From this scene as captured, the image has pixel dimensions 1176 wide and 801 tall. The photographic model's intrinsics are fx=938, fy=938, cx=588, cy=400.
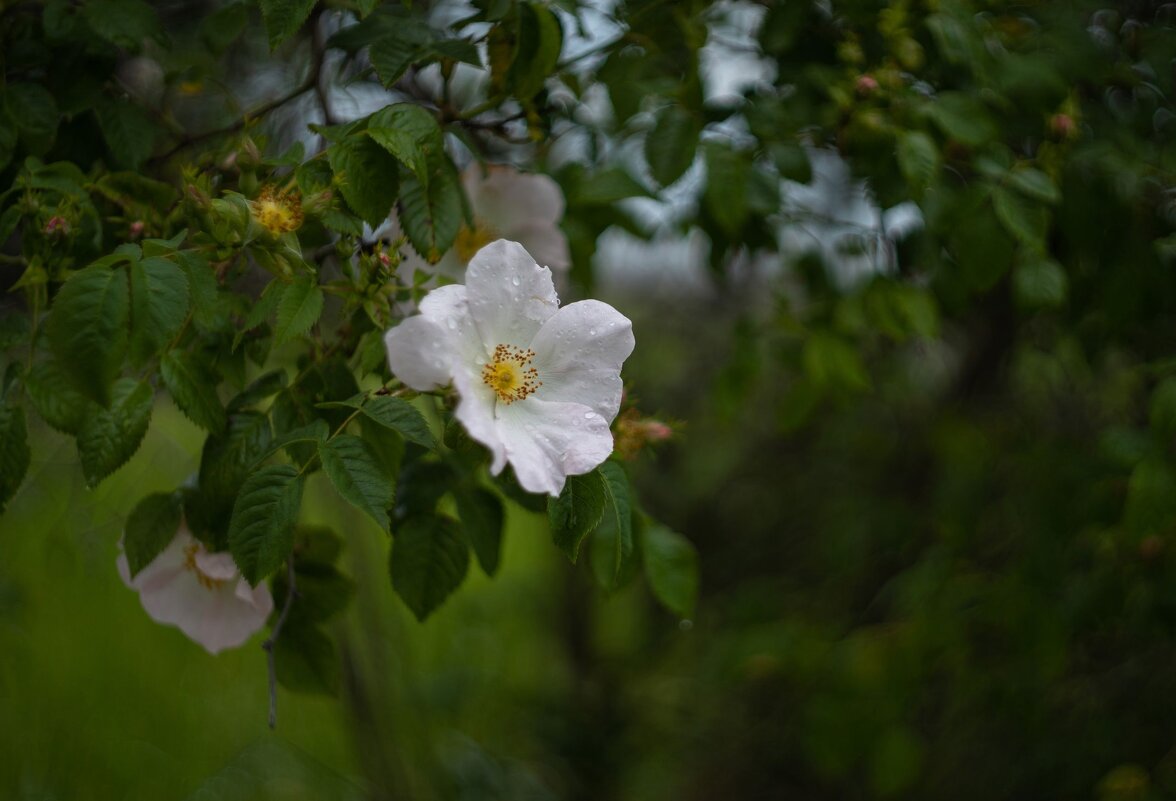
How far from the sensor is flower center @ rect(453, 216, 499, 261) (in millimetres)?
1460

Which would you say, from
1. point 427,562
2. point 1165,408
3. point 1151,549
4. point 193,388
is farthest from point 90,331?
point 1151,549

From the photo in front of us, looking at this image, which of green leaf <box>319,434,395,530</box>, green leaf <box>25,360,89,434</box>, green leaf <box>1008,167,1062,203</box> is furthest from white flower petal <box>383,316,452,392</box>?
green leaf <box>1008,167,1062,203</box>

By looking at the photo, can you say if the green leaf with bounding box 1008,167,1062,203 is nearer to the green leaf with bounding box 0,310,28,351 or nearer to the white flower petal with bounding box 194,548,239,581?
the white flower petal with bounding box 194,548,239,581

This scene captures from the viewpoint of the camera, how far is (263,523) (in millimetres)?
958

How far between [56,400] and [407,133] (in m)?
0.50

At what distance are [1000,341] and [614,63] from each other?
64.1 inches

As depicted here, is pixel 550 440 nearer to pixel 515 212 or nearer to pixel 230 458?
pixel 230 458

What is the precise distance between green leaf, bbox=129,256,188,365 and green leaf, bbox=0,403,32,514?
0.26 m

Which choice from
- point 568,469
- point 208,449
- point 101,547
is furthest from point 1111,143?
point 101,547

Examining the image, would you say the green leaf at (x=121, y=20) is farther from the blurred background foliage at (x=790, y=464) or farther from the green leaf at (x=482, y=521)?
the green leaf at (x=482, y=521)

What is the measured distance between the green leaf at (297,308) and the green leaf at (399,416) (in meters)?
0.09

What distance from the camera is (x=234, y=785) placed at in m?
2.74

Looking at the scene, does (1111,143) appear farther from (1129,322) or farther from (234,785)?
(234,785)

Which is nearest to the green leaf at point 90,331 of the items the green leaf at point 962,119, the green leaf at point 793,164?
the green leaf at point 793,164
